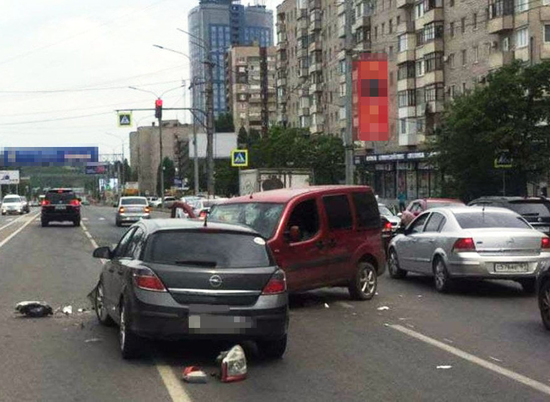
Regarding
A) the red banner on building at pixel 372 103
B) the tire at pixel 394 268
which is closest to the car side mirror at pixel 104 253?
the tire at pixel 394 268

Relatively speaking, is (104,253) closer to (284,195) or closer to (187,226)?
(187,226)

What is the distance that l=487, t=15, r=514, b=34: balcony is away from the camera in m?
56.8

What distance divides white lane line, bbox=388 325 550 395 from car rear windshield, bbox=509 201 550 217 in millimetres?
10995

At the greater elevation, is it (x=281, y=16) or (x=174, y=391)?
(x=281, y=16)

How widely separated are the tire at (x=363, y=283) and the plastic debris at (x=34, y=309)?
15.1 ft

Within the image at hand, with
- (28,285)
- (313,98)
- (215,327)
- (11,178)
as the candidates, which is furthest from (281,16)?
(215,327)

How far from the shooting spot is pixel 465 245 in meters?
14.0

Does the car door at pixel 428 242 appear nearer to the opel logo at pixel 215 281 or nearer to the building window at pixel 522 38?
the opel logo at pixel 215 281

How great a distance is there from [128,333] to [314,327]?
10.5 ft

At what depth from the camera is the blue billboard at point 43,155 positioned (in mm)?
100625

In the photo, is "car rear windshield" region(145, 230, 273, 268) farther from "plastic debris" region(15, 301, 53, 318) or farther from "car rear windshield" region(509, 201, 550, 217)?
"car rear windshield" region(509, 201, 550, 217)

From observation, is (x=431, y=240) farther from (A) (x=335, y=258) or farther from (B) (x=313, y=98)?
(B) (x=313, y=98)

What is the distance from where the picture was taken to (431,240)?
49.4 ft

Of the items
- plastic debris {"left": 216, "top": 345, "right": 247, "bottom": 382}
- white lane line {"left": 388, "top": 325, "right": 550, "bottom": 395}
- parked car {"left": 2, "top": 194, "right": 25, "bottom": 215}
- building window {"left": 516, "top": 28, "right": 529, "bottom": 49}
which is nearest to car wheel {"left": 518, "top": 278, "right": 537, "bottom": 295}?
white lane line {"left": 388, "top": 325, "right": 550, "bottom": 395}
